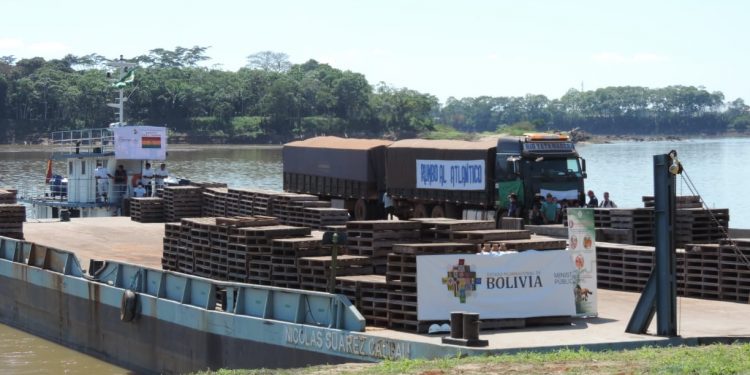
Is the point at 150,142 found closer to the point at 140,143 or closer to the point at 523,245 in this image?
the point at 140,143

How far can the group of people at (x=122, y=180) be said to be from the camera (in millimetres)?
45188

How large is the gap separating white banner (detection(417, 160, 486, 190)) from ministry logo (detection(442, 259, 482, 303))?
1632cm

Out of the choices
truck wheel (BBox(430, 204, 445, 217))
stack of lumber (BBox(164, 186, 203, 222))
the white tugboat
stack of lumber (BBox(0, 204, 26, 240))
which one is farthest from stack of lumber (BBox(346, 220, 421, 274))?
the white tugboat

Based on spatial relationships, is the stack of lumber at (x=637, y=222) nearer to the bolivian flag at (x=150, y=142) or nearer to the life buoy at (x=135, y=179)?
the bolivian flag at (x=150, y=142)

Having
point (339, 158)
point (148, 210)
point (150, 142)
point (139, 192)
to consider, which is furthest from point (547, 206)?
point (150, 142)

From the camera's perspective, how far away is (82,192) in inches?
1825

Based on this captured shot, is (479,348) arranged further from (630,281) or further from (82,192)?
(82,192)

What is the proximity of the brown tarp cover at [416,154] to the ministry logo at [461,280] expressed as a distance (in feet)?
54.6

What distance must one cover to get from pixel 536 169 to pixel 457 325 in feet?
56.3

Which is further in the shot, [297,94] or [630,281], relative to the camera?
[297,94]

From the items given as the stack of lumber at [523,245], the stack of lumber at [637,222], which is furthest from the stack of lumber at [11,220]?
the stack of lumber at [523,245]

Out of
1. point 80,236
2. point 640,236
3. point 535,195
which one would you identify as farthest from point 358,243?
point 80,236

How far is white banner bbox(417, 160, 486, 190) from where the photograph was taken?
35.5 metres

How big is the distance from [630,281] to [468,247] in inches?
241
